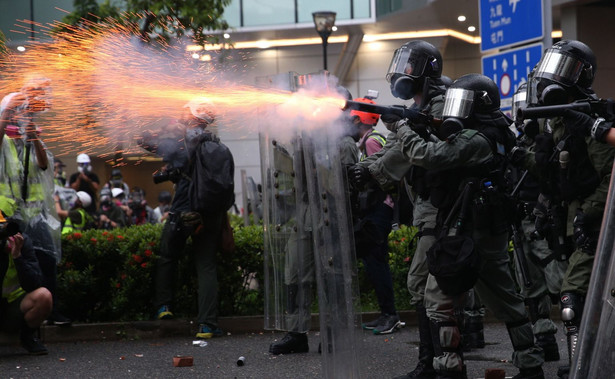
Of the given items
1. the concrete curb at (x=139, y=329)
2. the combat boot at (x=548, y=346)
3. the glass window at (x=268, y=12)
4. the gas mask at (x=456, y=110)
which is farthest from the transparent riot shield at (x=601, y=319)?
the glass window at (x=268, y=12)

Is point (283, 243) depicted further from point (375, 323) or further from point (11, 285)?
point (11, 285)

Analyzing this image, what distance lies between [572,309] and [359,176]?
1.58 meters

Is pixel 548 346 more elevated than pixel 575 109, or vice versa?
pixel 575 109

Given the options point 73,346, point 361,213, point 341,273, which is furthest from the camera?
point 73,346

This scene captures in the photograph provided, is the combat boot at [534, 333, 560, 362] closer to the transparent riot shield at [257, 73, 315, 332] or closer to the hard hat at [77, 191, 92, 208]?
the transparent riot shield at [257, 73, 315, 332]

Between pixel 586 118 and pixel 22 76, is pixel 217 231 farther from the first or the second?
pixel 586 118

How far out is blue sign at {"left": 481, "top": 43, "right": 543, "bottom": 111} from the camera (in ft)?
30.9

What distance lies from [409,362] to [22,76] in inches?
149

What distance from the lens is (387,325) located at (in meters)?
7.96

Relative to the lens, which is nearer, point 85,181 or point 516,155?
point 516,155

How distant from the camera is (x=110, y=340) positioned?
817cm

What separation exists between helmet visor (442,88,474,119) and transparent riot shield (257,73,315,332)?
1.12 m

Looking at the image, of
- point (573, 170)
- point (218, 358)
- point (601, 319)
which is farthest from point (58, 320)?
point (601, 319)

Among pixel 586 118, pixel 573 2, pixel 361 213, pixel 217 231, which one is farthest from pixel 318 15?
pixel 586 118
